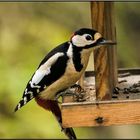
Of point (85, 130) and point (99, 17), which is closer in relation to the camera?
point (99, 17)

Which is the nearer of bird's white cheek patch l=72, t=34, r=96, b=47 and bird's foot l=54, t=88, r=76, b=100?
bird's white cheek patch l=72, t=34, r=96, b=47

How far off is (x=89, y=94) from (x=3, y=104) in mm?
2618

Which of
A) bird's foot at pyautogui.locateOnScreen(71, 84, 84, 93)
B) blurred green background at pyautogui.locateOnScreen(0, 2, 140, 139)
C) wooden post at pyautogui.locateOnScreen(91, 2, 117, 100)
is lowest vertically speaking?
blurred green background at pyautogui.locateOnScreen(0, 2, 140, 139)

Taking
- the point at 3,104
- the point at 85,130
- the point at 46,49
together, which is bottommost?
the point at 85,130

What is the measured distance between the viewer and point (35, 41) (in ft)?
20.2

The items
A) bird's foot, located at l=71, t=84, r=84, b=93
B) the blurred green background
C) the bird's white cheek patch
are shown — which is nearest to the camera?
the bird's white cheek patch

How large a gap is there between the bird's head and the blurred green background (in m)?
2.48

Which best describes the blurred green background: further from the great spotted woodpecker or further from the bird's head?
the bird's head

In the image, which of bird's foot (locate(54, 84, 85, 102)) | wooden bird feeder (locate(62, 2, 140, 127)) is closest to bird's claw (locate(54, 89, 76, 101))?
bird's foot (locate(54, 84, 85, 102))

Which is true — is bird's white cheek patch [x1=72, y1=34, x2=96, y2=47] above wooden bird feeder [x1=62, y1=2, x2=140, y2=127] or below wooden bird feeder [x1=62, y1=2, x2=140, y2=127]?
above

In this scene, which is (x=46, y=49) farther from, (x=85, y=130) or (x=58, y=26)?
(x=85, y=130)

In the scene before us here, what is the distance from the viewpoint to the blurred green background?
6.08 m

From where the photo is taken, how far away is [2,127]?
20.2ft

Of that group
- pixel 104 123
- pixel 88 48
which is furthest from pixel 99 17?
pixel 104 123
